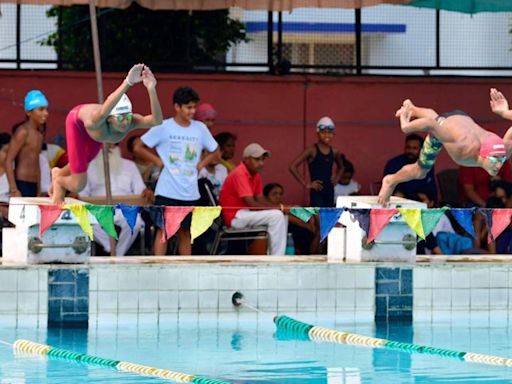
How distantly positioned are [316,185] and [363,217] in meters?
2.88

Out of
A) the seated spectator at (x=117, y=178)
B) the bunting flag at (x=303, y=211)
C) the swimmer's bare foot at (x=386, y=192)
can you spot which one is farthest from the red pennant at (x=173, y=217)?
the seated spectator at (x=117, y=178)

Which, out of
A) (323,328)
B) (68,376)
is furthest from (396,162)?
(68,376)

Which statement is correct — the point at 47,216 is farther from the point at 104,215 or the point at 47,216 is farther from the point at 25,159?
the point at 25,159

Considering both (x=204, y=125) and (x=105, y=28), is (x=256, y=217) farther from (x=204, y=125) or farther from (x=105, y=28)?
(x=105, y=28)

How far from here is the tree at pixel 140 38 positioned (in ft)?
53.0

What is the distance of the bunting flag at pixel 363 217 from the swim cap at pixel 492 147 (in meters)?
1.14

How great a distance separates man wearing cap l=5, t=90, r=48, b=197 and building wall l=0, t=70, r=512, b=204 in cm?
179

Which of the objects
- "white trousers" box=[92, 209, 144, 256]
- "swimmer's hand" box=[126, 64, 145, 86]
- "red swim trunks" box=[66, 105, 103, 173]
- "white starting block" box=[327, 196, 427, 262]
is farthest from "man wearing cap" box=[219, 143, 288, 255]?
"swimmer's hand" box=[126, 64, 145, 86]

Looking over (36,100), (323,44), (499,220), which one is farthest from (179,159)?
(323,44)

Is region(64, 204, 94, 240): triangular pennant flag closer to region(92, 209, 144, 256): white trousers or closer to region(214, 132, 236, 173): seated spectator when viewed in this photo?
region(92, 209, 144, 256): white trousers

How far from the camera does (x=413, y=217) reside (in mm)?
12109

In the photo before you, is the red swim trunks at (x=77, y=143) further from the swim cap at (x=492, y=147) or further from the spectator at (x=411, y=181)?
the spectator at (x=411, y=181)

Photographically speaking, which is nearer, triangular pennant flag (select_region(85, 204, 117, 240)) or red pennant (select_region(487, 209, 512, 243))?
triangular pennant flag (select_region(85, 204, 117, 240))

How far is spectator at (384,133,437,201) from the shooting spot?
14922 millimetres
